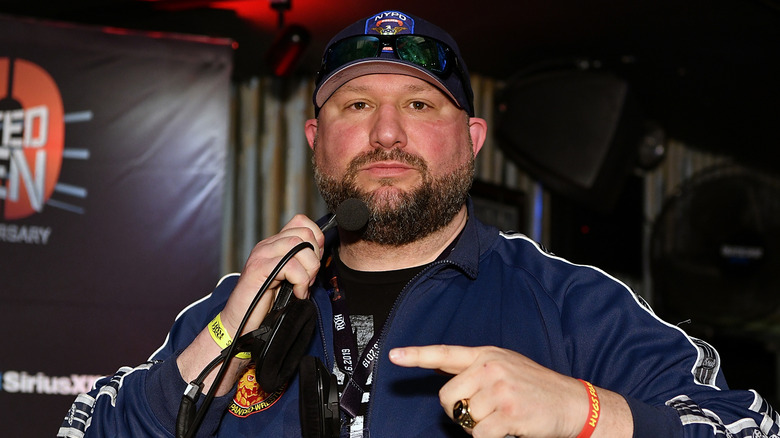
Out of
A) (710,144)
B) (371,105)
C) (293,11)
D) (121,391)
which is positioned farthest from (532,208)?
(121,391)

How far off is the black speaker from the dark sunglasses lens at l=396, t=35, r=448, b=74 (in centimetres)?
279

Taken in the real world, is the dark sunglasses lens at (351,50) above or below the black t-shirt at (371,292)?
above

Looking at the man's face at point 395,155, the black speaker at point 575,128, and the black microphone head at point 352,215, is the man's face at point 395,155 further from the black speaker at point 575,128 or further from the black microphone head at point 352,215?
A: the black speaker at point 575,128

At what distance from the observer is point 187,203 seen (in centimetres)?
352

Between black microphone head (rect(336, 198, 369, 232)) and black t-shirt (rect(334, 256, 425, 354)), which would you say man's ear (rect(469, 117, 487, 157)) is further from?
black microphone head (rect(336, 198, 369, 232))

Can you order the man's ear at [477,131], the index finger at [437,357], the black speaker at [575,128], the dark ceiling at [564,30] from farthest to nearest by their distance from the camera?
the black speaker at [575,128], the dark ceiling at [564,30], the man's ear at [477,131], the index finger at [437,357]

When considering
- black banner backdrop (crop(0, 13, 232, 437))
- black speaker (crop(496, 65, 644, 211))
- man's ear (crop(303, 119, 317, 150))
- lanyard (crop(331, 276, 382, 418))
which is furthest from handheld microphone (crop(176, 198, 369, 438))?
black speaker (crop(496, 65, 644, 211))

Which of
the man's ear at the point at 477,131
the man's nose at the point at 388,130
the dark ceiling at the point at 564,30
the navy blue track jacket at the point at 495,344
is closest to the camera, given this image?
the navy blue track jacket at the point at 495,344

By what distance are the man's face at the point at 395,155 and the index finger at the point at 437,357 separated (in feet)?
2.14

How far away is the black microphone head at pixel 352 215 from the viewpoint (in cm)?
162

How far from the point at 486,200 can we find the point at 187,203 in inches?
80.6

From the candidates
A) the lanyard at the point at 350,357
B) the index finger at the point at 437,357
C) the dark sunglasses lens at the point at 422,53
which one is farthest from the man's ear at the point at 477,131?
the index finger at the point at 437,357

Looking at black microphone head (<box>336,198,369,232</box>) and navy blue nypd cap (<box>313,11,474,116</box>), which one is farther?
navy blue nypd cap (<box>313,11,474,116</box>)

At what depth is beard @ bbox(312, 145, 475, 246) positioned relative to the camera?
5.98 feet
